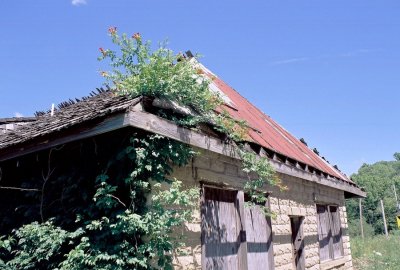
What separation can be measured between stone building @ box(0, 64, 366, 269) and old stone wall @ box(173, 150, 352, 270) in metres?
0.01

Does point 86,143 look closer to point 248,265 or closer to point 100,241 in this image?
point 100,241

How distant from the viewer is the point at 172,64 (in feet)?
14.5

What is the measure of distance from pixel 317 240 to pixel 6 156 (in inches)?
285

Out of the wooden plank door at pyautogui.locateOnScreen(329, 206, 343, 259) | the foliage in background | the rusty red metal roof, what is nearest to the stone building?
the rusty red metal roof

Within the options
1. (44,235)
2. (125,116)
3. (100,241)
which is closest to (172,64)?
(125,116)

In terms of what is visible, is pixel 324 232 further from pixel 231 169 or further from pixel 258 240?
pixel 231 169

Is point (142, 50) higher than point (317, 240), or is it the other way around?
point (142, 50)

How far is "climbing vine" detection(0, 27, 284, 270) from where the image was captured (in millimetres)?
3787

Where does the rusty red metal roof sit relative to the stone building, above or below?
above

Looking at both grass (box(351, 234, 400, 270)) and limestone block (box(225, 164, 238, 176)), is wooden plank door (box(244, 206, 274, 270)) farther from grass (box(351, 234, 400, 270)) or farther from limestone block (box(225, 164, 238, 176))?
grass (box(351, 234, 400, 270))

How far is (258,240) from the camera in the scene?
6402mm

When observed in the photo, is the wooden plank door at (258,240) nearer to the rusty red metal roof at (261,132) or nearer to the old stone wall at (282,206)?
the old stone wall at (282,206)

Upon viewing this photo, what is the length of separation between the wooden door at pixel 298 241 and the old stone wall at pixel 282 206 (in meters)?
0.16

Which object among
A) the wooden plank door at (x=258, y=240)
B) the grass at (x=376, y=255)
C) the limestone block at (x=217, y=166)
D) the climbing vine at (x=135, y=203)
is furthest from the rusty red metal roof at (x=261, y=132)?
the grass at (x=376, y=255)
